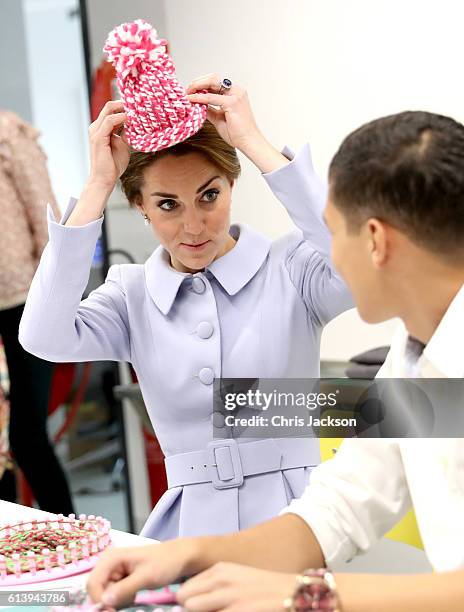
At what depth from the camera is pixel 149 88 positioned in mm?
1870

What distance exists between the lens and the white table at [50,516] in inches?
58.2

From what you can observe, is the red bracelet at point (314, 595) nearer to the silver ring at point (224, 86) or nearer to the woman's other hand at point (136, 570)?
the woman's other hand at point (136, 570)

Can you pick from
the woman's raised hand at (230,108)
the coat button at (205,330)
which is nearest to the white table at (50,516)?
the coat button at (205,330)

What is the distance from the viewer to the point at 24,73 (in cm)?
591

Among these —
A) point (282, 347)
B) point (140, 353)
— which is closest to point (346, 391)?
point (282, 347)

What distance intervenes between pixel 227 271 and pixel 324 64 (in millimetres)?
1693

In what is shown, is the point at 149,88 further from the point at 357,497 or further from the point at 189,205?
the point at 357,497

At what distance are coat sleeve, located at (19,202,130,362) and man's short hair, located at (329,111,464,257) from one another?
0.88m

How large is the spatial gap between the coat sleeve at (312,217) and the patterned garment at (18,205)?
1954 millimetres

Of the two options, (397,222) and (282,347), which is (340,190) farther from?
(282,347)

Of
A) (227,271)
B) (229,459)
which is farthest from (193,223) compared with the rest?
(229,459)

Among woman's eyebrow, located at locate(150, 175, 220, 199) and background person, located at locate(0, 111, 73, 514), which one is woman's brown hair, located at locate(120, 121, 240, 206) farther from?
background person, located at locate(0, 111, 73, 514)

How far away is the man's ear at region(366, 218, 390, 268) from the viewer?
1.22 metres

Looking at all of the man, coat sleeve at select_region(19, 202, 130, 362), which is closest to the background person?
coat sleeve at select_region(19, 202, 130, 362)
